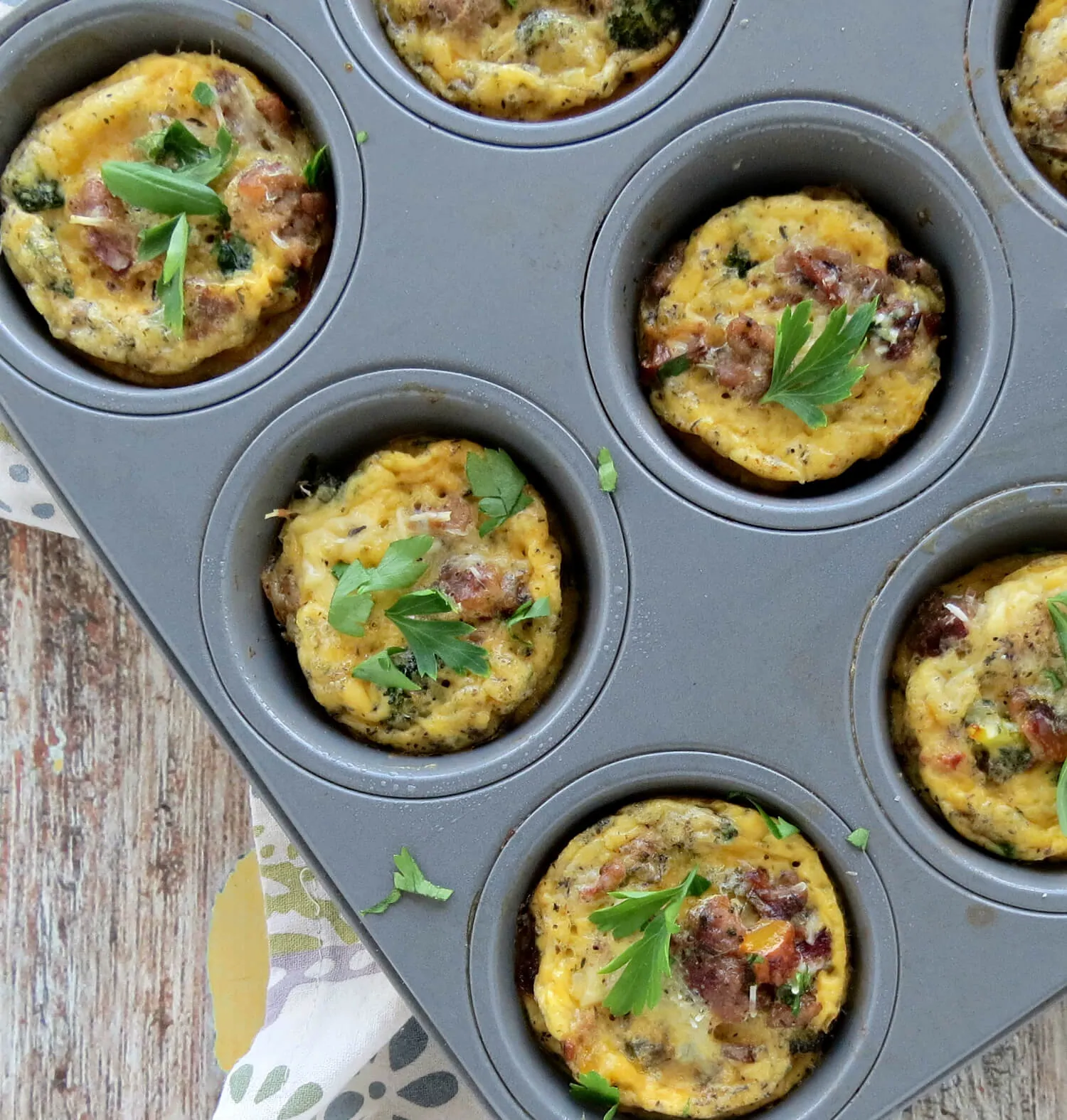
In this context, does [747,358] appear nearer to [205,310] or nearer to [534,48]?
[534,48]

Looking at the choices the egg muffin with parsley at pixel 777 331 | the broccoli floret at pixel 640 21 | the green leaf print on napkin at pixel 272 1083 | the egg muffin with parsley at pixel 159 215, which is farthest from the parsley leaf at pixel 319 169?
the green leaf print on napkin at pixel 272 1083

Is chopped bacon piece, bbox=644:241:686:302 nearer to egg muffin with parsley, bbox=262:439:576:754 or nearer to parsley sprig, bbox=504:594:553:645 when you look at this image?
egg muffin with parsley, bbox=262:439:576:754

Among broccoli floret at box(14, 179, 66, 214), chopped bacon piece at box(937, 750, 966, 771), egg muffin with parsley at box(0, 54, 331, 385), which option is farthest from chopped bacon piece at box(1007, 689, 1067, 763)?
broccoli floret at box(14, 179, 66, 214)

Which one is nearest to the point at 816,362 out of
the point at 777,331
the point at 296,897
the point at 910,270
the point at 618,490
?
the point at 777,331

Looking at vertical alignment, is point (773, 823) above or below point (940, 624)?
below

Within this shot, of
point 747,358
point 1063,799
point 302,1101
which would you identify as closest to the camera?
point 1063,799
